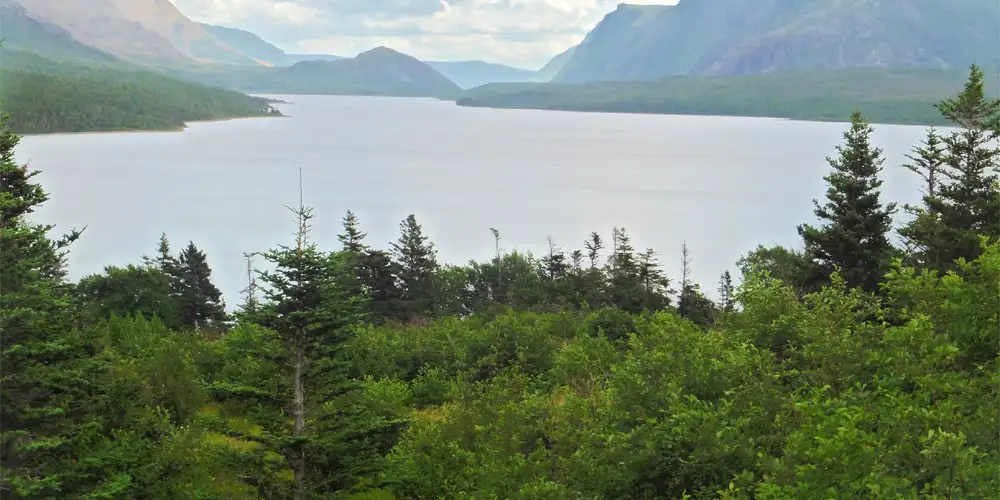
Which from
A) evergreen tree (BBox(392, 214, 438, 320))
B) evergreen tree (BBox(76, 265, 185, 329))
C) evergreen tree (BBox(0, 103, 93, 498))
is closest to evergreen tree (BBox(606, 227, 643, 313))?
evergreen tree (BBox(392, 214, 438, 320))

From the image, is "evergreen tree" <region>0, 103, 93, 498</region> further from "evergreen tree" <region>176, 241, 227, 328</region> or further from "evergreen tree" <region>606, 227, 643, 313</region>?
"evergreen tree" <region>176, 241, 227, 328</region>

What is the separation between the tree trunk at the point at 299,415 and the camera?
1463cm

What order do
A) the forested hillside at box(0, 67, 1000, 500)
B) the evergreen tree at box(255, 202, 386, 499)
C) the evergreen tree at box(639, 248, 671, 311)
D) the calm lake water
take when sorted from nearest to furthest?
the forested hillside at box(0, 67, 1000, 500)
the evergreen tree at box(255, 202, 386, 499)
the evergreen tree at box(639, 248, 671, 311)
the calm lake water

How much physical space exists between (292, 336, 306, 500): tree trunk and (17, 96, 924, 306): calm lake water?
51.3 m

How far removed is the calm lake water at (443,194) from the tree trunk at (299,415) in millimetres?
51319

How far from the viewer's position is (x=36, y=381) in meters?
13.5

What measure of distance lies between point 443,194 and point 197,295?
216 feet

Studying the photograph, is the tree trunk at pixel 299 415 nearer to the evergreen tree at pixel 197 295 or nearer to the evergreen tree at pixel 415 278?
the evergreen tree at pixel 197 295

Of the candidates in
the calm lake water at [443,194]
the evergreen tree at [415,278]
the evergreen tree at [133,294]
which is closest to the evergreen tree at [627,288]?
the evergreen tree at [415,278]

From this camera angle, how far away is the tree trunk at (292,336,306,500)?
14.6m

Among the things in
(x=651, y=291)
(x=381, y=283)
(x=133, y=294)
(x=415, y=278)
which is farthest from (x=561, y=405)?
(x=415, y=278)

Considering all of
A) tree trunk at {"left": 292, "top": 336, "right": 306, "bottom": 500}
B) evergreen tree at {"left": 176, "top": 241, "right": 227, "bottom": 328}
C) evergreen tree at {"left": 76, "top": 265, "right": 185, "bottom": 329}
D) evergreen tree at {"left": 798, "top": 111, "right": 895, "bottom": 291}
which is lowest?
evergreen tree at {"left": 176, "top": 241, "right": 227, "bottom": 328}

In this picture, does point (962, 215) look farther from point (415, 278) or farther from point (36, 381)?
point (415, 278)

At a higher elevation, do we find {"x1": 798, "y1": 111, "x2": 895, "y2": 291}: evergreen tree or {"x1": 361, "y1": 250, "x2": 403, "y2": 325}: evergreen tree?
{"x1": 798, "y1": 111, "x2": 895, "y2": 291}: evergreen tree
